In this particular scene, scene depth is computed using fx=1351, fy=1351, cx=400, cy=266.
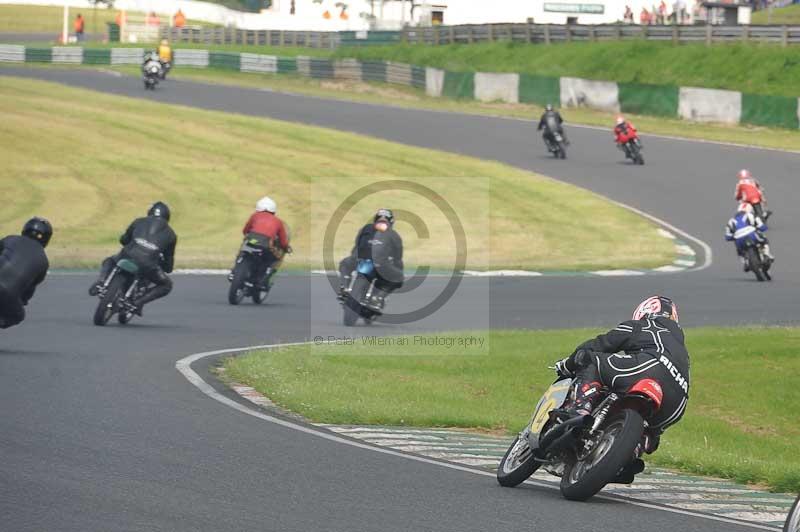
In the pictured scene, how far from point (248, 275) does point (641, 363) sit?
41.0ft

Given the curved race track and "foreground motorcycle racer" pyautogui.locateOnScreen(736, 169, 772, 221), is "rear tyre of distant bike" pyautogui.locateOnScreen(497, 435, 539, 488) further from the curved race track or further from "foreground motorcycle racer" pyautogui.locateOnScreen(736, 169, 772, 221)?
"foreground motorcycle racer" pyautogui.locateOnScreen(736, 169, 772, 221)

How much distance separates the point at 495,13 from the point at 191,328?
5826 centimetres

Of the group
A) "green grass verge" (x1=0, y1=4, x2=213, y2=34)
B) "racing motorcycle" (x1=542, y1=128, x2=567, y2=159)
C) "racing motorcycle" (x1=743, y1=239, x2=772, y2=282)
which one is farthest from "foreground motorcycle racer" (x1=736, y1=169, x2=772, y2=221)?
"green grass verge" (x1=0, y1=4, x2=213, y2=34)

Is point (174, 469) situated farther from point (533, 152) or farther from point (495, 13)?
point (495, 13)

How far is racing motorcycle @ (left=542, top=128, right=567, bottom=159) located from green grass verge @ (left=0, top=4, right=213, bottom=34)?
57577mm

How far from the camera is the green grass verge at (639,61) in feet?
162

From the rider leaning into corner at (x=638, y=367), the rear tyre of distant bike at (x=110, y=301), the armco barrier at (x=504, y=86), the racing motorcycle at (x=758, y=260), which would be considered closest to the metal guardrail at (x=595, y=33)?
the armco barrier at (x=504, y=86)

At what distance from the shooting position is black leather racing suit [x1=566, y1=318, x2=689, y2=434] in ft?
27.1

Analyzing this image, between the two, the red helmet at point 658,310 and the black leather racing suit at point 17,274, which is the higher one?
the red helmet at point 658,310

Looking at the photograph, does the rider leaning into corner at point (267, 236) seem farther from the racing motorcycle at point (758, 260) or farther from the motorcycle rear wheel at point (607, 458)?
the motorcycle rear wheel at point (607, 458)

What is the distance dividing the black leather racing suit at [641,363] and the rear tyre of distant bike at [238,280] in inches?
473

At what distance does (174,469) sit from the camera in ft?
27.6

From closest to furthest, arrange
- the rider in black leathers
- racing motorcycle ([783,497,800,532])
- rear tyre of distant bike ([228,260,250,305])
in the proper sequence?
racing motorcycle ([783,497,800,532]) < rear tyre of distant bike ([228,260,250,305]) < the rider in black leathers

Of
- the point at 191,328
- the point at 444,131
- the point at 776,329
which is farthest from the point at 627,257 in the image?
the point at 444,131
